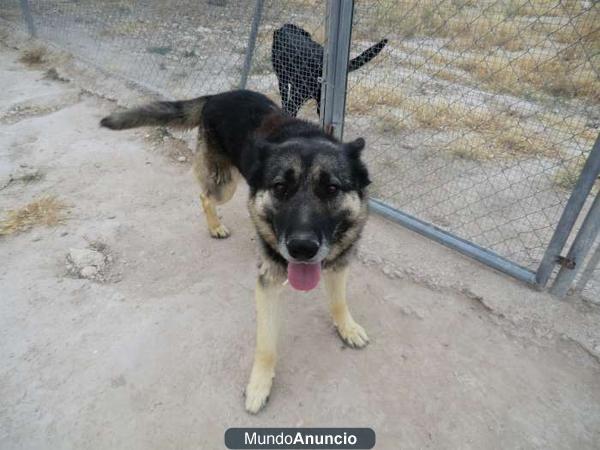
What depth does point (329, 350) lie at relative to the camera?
8.51ft

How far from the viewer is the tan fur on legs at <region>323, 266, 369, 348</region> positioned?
2580 mm

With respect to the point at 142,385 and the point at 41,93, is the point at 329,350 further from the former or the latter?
the point at 41,93

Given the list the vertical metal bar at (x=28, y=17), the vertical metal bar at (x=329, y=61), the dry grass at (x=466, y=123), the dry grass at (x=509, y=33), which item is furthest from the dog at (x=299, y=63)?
the vertical metal bar at (x=28, y=17)

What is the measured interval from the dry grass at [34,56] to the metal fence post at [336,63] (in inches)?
264

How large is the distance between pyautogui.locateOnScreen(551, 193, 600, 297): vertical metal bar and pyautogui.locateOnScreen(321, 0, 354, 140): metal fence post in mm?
2054

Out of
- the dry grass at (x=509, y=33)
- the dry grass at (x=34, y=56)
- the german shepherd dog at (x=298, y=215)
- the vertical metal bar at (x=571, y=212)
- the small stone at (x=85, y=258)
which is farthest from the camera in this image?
the dry grass at (x=34, y=56)

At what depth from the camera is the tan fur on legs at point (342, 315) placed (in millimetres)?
2580

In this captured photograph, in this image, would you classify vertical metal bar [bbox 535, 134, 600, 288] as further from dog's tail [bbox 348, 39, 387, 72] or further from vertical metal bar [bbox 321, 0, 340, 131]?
dog's tail [bbox 348, 39, 387, 72]

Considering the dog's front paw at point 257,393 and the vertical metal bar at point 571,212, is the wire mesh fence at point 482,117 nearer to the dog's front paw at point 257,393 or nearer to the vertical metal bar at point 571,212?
the vertical metal bar at point 571,212

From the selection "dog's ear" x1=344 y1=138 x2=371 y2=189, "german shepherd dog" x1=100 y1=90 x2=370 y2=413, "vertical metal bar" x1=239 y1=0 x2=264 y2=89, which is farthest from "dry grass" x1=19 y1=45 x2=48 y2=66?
"dog's ear" x1=344 y1=138 x2=371 y2=189

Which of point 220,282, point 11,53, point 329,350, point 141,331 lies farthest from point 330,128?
point 11,53

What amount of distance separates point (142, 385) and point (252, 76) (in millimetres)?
5299

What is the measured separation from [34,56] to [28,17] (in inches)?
52.4


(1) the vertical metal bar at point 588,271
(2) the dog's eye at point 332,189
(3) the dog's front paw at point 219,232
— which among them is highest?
(2) the dog's eye at point 332,189
